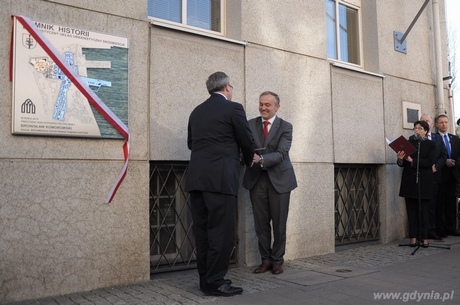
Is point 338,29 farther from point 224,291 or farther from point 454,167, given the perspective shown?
point 224,291

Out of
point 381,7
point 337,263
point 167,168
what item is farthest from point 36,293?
point 381,7

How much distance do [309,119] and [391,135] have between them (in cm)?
216

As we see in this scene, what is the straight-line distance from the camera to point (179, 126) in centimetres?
541

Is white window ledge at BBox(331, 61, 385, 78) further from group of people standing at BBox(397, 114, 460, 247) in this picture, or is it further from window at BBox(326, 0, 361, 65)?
group of people standing at BBox(397, 114, 460, 247)

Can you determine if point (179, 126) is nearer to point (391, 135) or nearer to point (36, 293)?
point (36, 293)

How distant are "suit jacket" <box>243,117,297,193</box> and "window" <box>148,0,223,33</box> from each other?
5.24 feet

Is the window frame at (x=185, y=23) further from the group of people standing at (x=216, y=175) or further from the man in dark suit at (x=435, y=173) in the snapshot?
the man in dark suit at (x=435, y=173)

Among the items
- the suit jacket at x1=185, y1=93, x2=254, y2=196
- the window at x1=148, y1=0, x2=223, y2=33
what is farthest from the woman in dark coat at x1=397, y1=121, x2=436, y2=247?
the suit jacket at x1=185, y1=93, x2=254, y2=196

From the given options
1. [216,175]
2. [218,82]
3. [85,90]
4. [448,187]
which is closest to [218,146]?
[216,175]

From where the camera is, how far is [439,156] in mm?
7742

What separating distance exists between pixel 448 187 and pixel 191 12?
17.8 feet

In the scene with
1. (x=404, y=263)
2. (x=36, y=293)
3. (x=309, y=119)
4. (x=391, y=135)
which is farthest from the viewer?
(x=391, y=135)

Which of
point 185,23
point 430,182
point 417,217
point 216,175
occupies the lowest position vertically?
point 417,217

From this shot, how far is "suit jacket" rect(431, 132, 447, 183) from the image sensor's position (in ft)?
25.1
